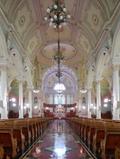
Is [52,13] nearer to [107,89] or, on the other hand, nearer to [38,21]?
[38,21]

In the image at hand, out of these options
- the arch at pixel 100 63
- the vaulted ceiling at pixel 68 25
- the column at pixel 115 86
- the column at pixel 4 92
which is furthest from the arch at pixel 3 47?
the arch at pixel 100 63

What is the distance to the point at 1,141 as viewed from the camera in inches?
214

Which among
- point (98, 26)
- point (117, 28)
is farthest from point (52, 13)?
point (98, 26)

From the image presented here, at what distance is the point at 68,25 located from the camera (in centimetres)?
2741

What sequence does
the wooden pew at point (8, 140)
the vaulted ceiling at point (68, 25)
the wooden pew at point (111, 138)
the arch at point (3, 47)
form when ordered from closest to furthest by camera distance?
the wooden pew at point (111, 138)
the wooden pew at point (8, 140)
the arch at point (3, 47)
the vaulted ceiling at point (68, 25)

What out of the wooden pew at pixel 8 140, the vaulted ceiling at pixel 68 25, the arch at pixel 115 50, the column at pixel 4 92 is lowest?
the wooden pew at pixel 8 140

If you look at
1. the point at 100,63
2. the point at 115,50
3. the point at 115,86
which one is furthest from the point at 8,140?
the point at 100,63

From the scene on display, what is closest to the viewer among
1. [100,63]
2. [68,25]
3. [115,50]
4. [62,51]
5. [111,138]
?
[111,138]

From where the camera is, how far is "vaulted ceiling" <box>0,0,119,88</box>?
63.8 ft

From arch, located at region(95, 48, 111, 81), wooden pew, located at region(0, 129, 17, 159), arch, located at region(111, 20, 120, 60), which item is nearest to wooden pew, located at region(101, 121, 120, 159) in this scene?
wooden pew, located at region(0, 129, 17, 159)

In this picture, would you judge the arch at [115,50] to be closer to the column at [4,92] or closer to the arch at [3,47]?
the arch at [3,47]

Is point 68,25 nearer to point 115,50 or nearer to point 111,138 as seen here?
point 115,50

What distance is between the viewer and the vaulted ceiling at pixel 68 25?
19.5m

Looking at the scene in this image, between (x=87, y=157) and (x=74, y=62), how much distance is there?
110 ft
